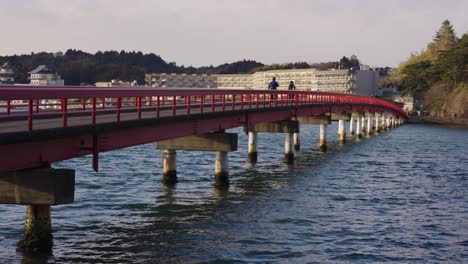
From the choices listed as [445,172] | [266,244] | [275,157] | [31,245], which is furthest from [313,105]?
[31,245]

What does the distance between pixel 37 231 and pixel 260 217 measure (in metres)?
11.7

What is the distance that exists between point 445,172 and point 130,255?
1399 inches

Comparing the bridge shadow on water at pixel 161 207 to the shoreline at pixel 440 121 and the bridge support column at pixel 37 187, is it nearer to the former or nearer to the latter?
the bridge support column at pixel 37 187

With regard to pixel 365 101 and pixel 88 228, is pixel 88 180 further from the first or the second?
pixel 365 101

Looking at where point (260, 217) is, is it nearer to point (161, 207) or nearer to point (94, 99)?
point (161, 207)

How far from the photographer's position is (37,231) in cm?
2236

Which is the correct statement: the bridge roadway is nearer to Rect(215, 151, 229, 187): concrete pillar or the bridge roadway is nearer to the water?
Rect(215, 151, 229, 187): concrete pillar

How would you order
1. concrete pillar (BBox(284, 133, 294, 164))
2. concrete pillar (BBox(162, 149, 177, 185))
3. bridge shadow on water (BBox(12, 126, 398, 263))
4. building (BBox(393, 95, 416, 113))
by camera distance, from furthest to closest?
building (BBox(393, 95, 416, 113)) < concrete pillar (BBox(284, 133, 294, 164)) < concrete pillar (BBox(162, 149, 177, 185)) < bridge shadow on water (BBox(12, 126, 398, 263))

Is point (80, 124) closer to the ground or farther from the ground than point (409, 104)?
farther from the ground

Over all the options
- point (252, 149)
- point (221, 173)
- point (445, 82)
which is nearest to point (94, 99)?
point (221, 173)

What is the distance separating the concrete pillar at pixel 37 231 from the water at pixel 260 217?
1.38ft

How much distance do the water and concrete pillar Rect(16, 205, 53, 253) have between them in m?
0.42

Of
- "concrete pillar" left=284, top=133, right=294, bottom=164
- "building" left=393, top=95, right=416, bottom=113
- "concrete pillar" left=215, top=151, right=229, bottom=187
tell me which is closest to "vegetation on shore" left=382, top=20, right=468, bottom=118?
"building" left=393, top=95, right=416, bottom=113

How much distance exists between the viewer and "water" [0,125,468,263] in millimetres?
24031
